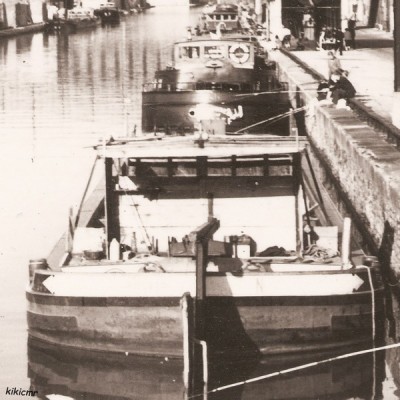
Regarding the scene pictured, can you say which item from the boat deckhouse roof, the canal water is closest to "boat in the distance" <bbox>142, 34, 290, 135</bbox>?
the canal water

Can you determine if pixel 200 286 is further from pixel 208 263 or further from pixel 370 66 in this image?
pixel 370 66

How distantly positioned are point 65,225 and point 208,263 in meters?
9.03

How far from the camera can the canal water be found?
1463cm

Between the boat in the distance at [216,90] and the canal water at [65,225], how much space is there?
166 cm

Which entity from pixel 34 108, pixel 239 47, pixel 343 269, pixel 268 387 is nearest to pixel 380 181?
pixel 343 269

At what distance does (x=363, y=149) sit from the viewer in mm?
21906

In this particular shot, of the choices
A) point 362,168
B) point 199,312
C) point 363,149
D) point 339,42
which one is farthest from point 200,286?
point 339,42

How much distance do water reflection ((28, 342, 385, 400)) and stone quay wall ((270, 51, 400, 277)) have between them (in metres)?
2.32

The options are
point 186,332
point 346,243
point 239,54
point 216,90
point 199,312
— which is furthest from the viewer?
point 239,54

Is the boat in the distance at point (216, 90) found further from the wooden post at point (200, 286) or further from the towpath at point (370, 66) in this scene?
the wooden post at point (200, 286)

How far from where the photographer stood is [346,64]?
149 feet

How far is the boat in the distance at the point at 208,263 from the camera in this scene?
14609 mm

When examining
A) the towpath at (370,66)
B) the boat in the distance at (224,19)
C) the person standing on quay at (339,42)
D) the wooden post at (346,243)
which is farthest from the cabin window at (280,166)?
the boat in the distance at (224,19)

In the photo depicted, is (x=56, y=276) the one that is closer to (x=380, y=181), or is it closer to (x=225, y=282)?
(x=225, y=282)
